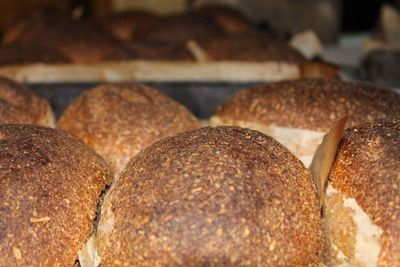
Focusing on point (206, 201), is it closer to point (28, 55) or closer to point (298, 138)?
point (298, 138)

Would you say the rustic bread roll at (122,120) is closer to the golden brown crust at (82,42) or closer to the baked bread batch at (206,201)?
the baked bread batch at (206,201)

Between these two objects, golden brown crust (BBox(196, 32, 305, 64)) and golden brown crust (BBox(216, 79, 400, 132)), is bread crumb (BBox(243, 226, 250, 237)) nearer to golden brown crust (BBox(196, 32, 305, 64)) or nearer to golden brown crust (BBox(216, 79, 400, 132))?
golden brown crust (BBox(216, 79, 400, 132))

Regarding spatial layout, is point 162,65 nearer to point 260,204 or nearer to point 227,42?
point 227,42

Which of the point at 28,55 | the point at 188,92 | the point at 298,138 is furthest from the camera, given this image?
the point at 28,55

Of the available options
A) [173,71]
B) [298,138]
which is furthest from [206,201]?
[173,71]

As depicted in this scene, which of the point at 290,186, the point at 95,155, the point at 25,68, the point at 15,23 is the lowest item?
the point at 15,23

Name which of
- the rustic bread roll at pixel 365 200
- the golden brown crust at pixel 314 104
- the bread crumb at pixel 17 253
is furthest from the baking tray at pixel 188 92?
the bread crumb at pixel 17 253

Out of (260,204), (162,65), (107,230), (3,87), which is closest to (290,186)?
(260,204)
